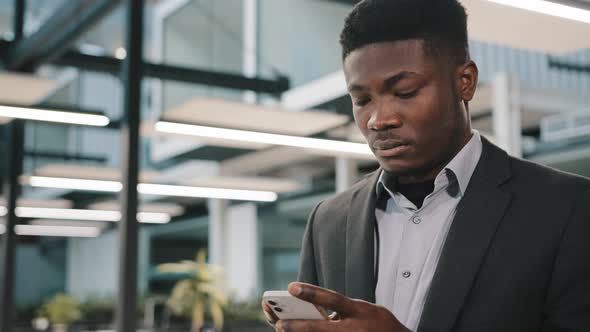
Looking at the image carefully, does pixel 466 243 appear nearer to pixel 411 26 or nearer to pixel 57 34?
pixel 411 26

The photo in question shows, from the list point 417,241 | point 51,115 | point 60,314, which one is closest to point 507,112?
point 51,115

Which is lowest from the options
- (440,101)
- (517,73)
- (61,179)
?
(440,101)

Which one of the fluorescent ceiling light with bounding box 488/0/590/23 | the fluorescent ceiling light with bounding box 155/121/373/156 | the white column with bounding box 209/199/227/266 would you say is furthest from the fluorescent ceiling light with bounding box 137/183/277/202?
the fluorescent ceiling light with bounding box 488/0/590/23

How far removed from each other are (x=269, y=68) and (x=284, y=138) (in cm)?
432

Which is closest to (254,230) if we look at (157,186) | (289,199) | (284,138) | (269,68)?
(289,199)

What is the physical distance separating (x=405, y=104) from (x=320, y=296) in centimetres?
29

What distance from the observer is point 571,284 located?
912 mm

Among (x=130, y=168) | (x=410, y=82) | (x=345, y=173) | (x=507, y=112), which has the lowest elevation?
(x=410, y=82)

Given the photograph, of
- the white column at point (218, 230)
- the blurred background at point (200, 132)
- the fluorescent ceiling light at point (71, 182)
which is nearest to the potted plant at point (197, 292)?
the blurred background at point (200, 132)

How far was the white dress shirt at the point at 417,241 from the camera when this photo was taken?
1.01m

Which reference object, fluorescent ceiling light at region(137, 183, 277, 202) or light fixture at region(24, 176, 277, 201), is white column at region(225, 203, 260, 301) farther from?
fluorescent ceiling light at region(137, 183, 277, 202)

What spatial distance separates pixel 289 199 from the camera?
419 inches

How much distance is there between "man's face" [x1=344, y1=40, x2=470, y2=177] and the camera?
0.97 meters

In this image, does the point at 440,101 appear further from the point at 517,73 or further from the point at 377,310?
the point at 517,73
